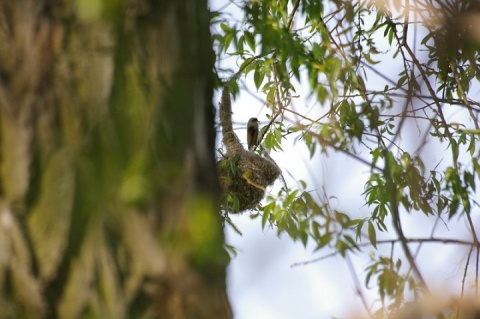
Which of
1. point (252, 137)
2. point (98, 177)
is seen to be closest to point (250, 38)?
point (98, 177)

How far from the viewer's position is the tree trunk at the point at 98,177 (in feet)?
3.02

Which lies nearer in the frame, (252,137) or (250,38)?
(250,38)

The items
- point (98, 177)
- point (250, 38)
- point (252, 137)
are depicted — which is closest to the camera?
point (98, 177)

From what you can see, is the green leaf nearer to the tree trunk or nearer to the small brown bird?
the tree trunk

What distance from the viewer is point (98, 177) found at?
3.06ft

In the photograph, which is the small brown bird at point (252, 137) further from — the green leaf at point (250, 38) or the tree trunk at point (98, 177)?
the tree trunk at point (98, 177)

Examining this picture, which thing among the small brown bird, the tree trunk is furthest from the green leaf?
the small brown bird

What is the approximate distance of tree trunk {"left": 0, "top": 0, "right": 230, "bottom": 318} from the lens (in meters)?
0.92

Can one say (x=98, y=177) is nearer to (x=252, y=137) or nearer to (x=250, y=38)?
(x=250, y=38)

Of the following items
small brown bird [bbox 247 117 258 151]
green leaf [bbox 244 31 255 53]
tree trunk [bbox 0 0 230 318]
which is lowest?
tree trunk [bbox 0 0 230 318]

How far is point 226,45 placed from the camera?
259cm

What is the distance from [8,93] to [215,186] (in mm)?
295

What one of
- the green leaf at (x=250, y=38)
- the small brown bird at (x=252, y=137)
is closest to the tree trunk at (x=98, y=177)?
the green leaf at (x=250, y=38)

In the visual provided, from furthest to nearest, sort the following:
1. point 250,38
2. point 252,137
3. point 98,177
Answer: point 252,137 → point 250,38 → point 98,177
